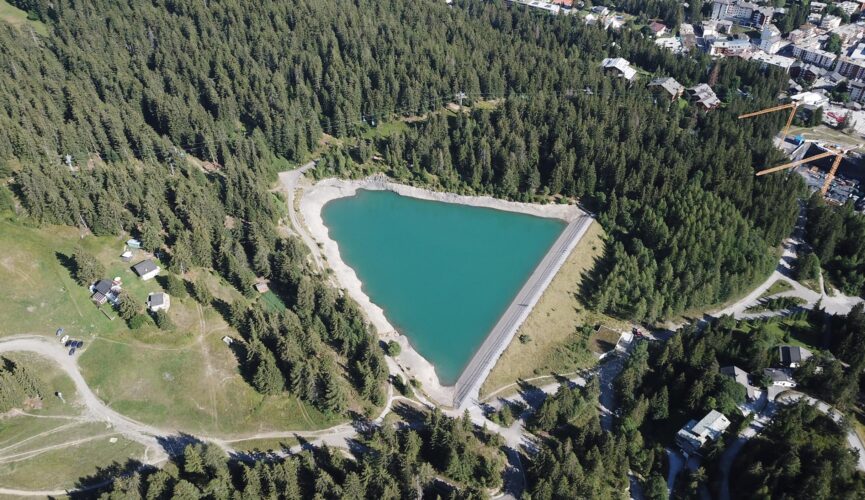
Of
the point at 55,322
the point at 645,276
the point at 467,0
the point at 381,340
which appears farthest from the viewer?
the point at 467,0

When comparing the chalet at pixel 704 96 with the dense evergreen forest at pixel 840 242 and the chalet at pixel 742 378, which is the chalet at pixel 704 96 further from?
the chalet at pixel 742 378

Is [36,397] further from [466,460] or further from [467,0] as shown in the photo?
[467,0]

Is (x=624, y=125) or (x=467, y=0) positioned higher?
(x=467, y=0)

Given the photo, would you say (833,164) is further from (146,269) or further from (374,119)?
(146,269)

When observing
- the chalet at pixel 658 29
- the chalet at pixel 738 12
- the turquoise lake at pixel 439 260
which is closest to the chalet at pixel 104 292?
the turquoise lake at pixel 439 260

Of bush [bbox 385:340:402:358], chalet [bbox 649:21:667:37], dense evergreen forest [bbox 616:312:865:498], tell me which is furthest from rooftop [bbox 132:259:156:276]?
chalet [bbox 649:21:667:37]

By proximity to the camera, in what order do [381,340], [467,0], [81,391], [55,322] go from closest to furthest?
[81,391], [55,322], [381,340], [467,0]

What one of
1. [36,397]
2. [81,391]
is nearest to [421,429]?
[81,391]
